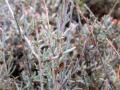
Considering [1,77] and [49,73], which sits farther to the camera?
[1,77]

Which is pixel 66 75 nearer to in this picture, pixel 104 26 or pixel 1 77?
pixel 1 77

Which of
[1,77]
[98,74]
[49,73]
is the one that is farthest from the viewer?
[98,74]

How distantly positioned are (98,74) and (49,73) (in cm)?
43

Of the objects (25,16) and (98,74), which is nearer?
(98,74)

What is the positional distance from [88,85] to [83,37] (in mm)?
272

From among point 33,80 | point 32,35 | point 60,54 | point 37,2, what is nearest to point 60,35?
point 60,54

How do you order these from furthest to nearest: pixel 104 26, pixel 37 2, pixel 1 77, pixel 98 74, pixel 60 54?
pixel 37 2 → pixel 104 26 → pixel 98 74 → pixel 1 77 → pixel 60 54

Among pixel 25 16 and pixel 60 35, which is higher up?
pixel 25 16

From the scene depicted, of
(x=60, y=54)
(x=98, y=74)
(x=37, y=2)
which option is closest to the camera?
(x=60, y=54)

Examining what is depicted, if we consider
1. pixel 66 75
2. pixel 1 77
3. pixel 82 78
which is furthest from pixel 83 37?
pixel 1 77

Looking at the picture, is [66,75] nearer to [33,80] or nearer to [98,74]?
[33,80]

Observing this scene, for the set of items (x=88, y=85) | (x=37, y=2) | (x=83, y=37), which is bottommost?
(x=88, y=85)

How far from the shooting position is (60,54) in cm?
157

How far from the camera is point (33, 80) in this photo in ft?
5.44
